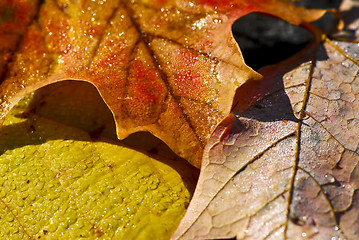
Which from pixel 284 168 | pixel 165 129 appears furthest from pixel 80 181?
pixel 284 168

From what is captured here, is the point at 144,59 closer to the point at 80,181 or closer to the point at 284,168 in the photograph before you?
the point at 80,181

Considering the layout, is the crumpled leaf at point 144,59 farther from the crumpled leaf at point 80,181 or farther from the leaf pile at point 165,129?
the crumpled leaf at point 80,181

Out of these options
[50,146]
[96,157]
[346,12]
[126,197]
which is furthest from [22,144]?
[346,12]

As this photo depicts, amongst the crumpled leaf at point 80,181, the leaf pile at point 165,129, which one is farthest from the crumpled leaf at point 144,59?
the crumpled leaf at point 80,181

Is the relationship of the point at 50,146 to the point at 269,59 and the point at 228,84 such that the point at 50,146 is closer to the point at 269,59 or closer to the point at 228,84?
the point at 228,84

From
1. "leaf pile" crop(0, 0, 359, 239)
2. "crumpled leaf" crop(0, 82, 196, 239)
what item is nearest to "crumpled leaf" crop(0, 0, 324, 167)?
"leaf pile" crop(0, 0, 359, 239)
